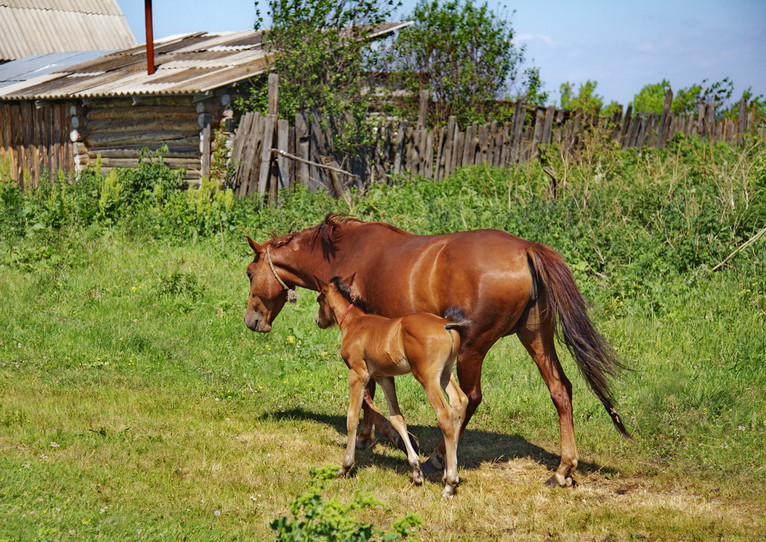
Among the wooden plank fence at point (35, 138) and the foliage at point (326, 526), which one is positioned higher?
the wooden plank fence at point (35, 138)

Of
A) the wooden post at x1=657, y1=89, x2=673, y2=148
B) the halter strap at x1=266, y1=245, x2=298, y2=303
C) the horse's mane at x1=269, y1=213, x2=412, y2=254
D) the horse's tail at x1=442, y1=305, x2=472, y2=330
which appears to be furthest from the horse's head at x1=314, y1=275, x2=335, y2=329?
the wooden post at x1=657, y1=89, x2=673, y2=148

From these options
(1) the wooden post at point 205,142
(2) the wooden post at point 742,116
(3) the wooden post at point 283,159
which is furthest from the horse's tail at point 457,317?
(2) the wooden post at point 742,116

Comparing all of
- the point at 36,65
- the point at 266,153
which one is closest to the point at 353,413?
the point at 266,153

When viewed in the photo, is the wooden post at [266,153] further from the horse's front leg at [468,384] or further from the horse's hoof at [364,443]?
the horse's front leg at [468,384]

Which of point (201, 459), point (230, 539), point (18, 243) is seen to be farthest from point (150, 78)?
point (230, 539)

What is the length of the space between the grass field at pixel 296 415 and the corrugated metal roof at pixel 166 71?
4.15m

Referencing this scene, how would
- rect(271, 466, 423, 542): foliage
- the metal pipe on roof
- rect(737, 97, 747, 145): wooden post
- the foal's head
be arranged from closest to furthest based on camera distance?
rect(271, 466, 423, 542): foliage
the foal's head
the metal pipe on roof
rect(737, 97, 747, 145): wooden post

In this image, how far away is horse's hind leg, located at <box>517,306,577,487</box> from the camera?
241 inches

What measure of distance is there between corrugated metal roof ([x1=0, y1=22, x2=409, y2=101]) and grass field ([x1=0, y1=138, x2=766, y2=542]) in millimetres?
4151

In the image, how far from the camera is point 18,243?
1257 cm

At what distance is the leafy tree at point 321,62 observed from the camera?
15.0 m

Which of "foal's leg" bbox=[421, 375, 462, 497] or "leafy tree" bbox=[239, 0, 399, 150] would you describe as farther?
"leafy tree" bbox=[239, 0, 399, 150]

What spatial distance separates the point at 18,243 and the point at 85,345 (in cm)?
453

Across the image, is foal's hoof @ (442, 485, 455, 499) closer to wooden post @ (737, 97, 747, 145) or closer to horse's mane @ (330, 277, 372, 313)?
horse's mane @ (330, 277, 372, 313)
